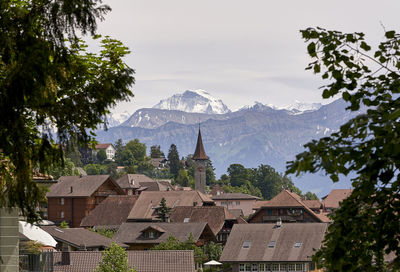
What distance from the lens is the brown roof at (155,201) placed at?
104 m

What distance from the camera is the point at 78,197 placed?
118688mm

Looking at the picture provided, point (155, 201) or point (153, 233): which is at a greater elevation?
point (155, 201)

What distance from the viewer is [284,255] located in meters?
70.1

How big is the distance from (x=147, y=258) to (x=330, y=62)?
4838 cm

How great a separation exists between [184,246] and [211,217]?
21339 millimetres

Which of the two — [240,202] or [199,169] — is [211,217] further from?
[199,169]

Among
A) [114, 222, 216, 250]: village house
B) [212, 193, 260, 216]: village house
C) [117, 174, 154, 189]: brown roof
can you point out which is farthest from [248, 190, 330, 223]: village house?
[212, 193, 260, 216]: village house

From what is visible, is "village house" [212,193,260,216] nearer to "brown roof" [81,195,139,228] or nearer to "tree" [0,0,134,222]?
"brown roof" [81,195,139,228]

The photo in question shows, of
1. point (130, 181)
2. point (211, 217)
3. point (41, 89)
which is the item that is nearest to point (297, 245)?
point (211, 217)

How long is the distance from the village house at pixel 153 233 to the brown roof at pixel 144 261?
24.2m

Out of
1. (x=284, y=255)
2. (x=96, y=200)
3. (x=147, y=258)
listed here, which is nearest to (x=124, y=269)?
(x=147, y=258)

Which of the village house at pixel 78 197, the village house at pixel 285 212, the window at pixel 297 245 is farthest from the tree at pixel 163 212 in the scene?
the window at pixel 297 245

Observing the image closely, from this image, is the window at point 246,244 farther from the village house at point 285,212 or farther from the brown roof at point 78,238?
the village house at point 285,212

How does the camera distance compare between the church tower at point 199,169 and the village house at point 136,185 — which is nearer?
the village house at point 136,185
